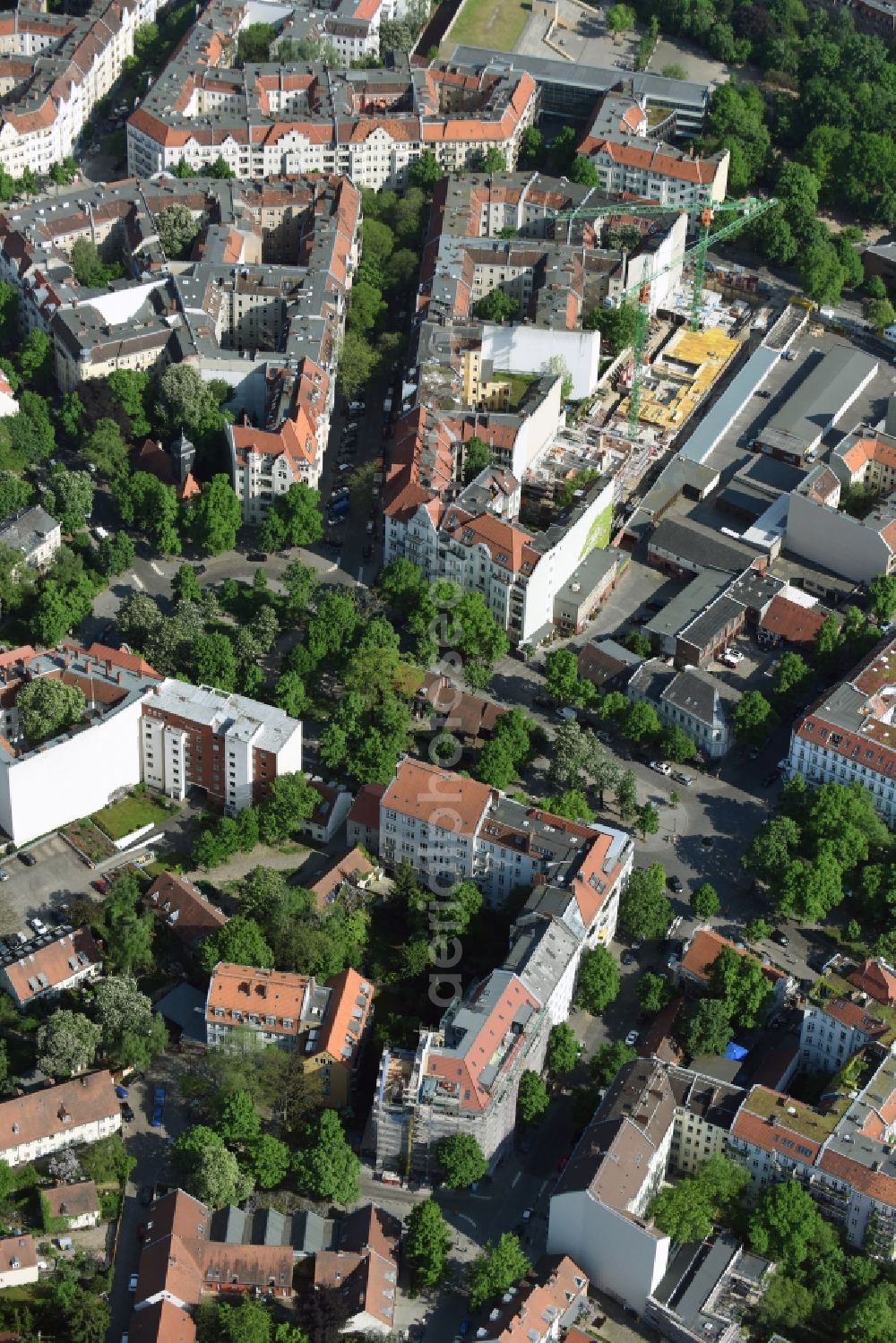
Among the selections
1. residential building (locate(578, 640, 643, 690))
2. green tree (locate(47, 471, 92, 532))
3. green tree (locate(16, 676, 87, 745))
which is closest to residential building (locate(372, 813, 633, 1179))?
residential building (locate(578, 640, 643, 690))

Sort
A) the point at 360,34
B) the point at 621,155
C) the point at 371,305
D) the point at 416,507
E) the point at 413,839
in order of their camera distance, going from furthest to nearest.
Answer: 1. the point at 360,34
2. the point at 621,155
3. the point at 371,305
4. the point at 416,507
5. the point at 413,839

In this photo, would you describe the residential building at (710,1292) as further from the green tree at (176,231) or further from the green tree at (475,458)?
the green tree at (176,231)

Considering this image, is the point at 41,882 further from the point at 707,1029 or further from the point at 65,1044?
the point at 707,1029

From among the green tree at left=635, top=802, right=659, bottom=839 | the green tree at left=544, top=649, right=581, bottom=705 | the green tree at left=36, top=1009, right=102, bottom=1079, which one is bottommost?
the green tree at left=36, top=1009, right=102, bottom=1079

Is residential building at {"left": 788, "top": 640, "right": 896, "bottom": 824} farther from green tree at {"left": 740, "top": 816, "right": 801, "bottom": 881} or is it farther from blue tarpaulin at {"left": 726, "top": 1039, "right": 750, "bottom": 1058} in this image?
blue tarpaulin at {"left": 726, "top": 1039, "right": 750, "bottom": 1058}

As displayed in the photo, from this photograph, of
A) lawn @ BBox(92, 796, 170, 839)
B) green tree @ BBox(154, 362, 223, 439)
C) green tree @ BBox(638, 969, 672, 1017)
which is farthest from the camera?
green tree @ BBox(154, 362, 223, 439)

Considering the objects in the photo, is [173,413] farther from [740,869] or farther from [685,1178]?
[685,1178]

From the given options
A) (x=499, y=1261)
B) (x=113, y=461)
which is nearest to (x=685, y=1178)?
(x=499, y=1261)
